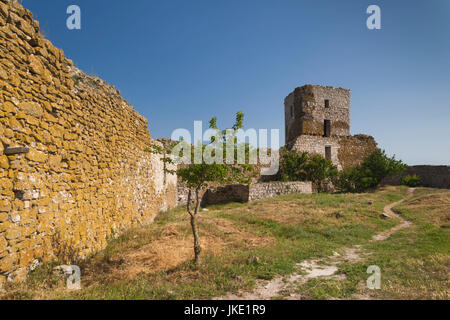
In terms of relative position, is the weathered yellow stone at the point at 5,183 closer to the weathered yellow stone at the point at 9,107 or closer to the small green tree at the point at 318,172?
the weathered yellow stone at the point at 9,107

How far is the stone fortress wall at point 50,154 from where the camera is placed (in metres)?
3.44

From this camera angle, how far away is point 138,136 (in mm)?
8852

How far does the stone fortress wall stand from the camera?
3436 millimetres

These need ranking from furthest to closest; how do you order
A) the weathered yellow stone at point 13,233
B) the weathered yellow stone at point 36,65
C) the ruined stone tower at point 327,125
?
the ruined stone tower at point 327,125 < the weathered yellow stone at point 36,65 < the weathered yellow stone at point 13,233

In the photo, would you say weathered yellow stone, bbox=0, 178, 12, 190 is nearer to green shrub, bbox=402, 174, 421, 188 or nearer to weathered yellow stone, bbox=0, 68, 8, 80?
weathered yellow stone, bbox=0, 68, 8, 80

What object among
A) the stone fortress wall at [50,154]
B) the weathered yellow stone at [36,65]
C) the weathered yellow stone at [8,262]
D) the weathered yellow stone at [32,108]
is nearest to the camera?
the weathered yellow stone at [8,262]

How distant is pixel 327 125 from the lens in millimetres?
26828

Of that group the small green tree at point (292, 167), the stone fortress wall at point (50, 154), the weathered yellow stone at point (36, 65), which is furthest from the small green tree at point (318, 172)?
the weathered yellow stone at point (36, 65)

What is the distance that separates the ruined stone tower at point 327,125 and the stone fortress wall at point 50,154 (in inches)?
840

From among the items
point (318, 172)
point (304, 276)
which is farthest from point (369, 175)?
point (304, 276)

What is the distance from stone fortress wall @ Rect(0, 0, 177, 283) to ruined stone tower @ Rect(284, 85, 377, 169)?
2135 centimetres

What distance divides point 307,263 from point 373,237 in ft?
13.0

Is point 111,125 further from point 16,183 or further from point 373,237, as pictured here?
point 373,237
